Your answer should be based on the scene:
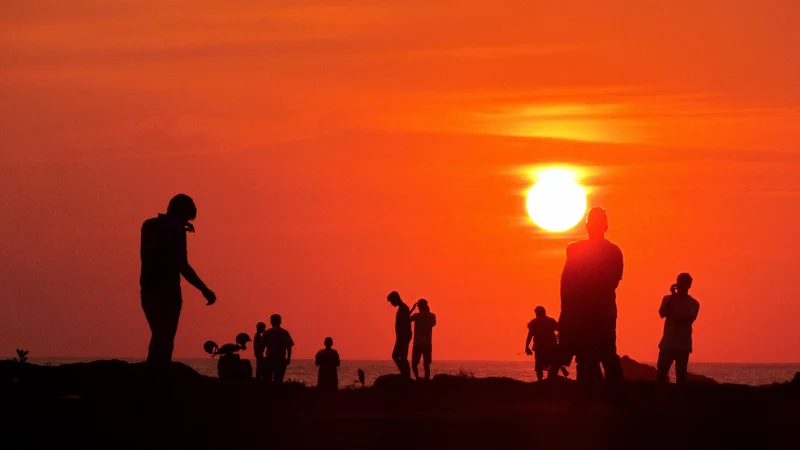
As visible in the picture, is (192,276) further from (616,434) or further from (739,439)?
(739,439)

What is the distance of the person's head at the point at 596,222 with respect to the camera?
51.3 ft

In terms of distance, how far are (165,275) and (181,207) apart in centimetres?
75

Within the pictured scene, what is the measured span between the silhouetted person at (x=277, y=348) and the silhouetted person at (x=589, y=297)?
12.7 meters

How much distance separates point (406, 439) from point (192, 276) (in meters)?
3.63

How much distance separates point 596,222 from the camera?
616 inches

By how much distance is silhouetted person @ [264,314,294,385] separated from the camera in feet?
91.3

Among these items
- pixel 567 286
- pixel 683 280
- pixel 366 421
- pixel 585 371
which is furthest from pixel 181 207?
pixel 683 280

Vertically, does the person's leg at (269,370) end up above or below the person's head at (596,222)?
below

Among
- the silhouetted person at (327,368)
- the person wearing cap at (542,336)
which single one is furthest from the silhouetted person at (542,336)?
the silhouetted person at (327,368)

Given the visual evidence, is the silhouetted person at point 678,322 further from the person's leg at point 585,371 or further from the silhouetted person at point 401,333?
the silhouetted person at point 401,333

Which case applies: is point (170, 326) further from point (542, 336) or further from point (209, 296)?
point (542, 336)

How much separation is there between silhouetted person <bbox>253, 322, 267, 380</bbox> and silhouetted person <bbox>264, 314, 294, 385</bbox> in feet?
0.99

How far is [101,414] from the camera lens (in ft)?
43.3

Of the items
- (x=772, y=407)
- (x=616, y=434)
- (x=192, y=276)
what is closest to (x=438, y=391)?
(x=772, y=407)
